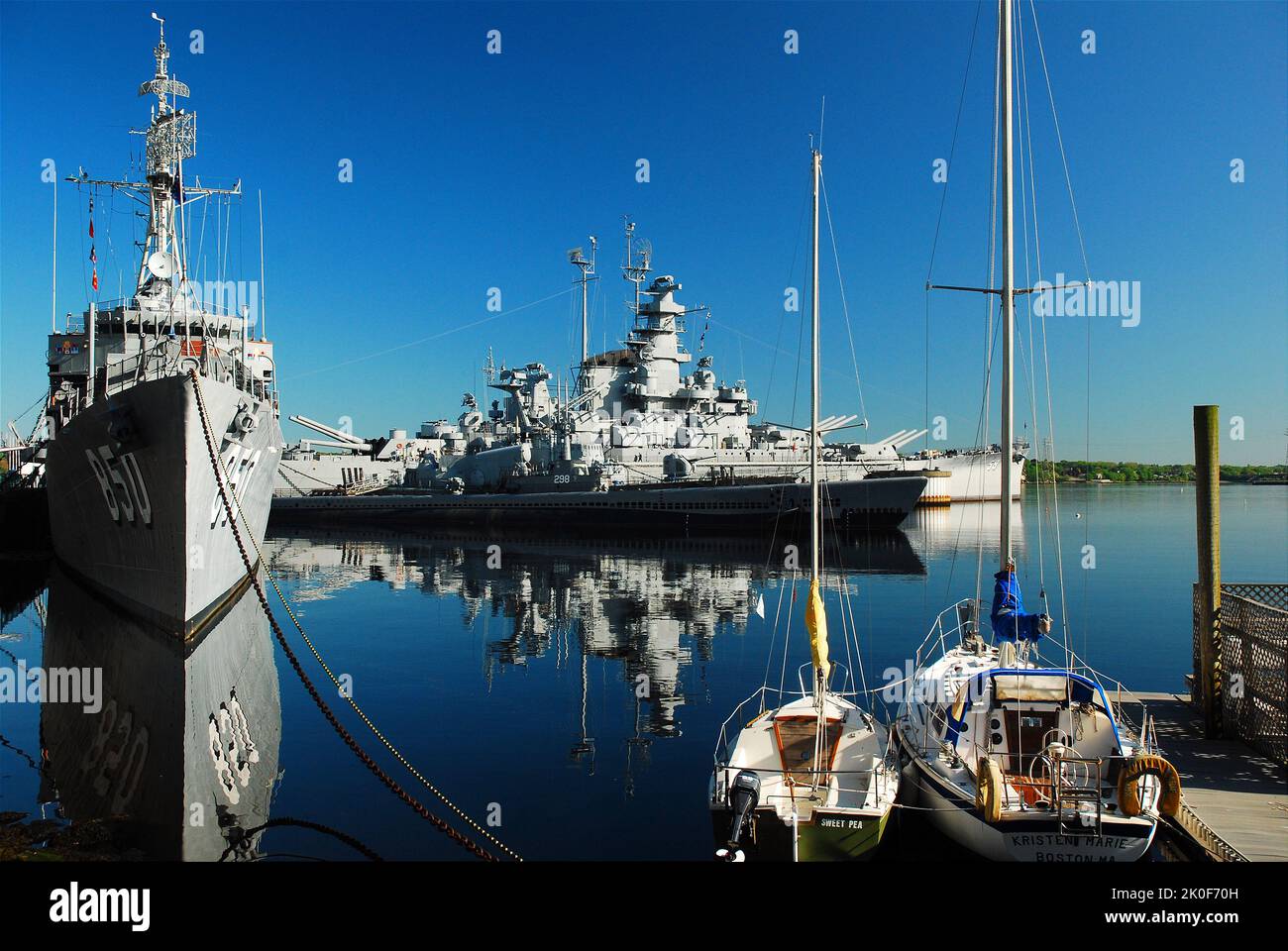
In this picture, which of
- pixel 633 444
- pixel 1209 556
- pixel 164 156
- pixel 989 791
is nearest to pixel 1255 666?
pixel 1209 556

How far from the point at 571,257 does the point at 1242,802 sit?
61.7 meters

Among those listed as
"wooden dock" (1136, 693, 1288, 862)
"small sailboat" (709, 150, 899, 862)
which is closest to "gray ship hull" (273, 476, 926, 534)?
"wooden dock" (1136, 693, 1288, 862)

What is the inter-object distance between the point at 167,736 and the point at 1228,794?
13.3 meters

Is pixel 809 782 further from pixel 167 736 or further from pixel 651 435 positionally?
pixel 651 435

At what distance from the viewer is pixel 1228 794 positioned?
27.7 ft

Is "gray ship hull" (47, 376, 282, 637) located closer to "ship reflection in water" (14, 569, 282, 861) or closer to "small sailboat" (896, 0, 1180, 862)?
"ship reflection in water" (14, 569, 282, 861)

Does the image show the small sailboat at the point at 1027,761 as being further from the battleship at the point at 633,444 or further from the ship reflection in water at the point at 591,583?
the battleship at the point at 633,444

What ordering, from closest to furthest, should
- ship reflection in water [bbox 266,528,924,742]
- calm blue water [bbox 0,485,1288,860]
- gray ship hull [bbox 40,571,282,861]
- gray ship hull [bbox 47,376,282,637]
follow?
gray ship hull [bbox 40,571,282,861]
calm blue water [bbox 0,485,1288,860]
gray ship hull [bbox 47,376,282,637]
ship reflection in water [bbox 266,528,924,742]

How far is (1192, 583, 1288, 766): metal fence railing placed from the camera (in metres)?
9.16

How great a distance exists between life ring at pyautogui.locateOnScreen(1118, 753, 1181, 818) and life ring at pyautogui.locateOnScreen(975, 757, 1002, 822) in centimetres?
103
